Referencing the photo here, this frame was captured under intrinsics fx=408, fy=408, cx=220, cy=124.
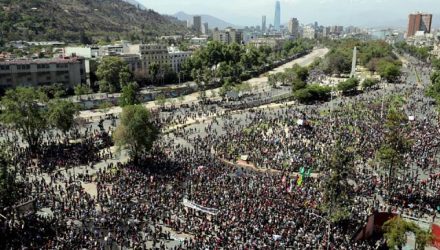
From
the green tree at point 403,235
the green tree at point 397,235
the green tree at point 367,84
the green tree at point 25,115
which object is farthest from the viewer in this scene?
the green tree at point 367,84

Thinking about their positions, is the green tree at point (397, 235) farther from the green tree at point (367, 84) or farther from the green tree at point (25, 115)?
the green tree at point (367, 84)

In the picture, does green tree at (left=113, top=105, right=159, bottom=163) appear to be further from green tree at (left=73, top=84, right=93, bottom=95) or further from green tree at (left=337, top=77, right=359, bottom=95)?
green tree at (left=337, top=77, right=359, bottom=95)

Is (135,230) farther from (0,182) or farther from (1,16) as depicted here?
(1,16)

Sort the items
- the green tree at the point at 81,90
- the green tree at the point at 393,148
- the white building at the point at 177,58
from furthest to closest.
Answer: the white building at the point at 177,58, the green tree at the point at 81,90, the green tree at the point at 393,148

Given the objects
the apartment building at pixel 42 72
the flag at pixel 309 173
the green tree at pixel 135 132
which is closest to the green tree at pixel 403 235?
the flag at pixel 309 173

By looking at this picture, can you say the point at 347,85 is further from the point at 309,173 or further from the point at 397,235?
the point at 397,235

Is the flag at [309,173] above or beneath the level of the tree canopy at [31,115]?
beneath

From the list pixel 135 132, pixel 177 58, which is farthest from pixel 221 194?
pixel 177 58
